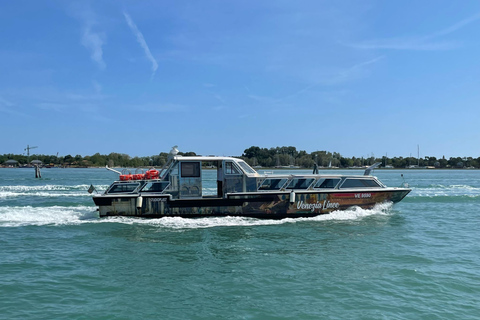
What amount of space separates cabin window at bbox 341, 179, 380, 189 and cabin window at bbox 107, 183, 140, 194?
396 inches

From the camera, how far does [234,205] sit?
17094 millimetres

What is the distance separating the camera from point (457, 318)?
289 inches

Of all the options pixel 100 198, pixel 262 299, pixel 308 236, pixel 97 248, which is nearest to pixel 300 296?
pixel 262 299

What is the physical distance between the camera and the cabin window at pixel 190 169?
17.3m

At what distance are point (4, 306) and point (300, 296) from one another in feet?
20.5

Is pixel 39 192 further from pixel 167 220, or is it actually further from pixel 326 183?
pixel 326 183

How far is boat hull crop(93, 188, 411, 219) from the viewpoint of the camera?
1684cm

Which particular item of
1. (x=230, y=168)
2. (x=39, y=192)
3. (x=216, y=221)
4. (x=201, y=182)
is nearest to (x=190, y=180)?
(x=201, y=182)

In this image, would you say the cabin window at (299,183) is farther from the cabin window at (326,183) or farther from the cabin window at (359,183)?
the cabin window at (359,183)

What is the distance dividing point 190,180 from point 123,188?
312 centimetres

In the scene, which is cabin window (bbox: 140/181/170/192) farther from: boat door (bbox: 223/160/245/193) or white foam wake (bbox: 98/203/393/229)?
boat door (bbox: 223/160/245/193)

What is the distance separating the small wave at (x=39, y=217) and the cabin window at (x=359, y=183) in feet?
41.7

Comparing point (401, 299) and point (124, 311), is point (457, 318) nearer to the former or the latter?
point (401, 299)

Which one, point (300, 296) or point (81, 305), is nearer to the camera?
point (81, 305)
